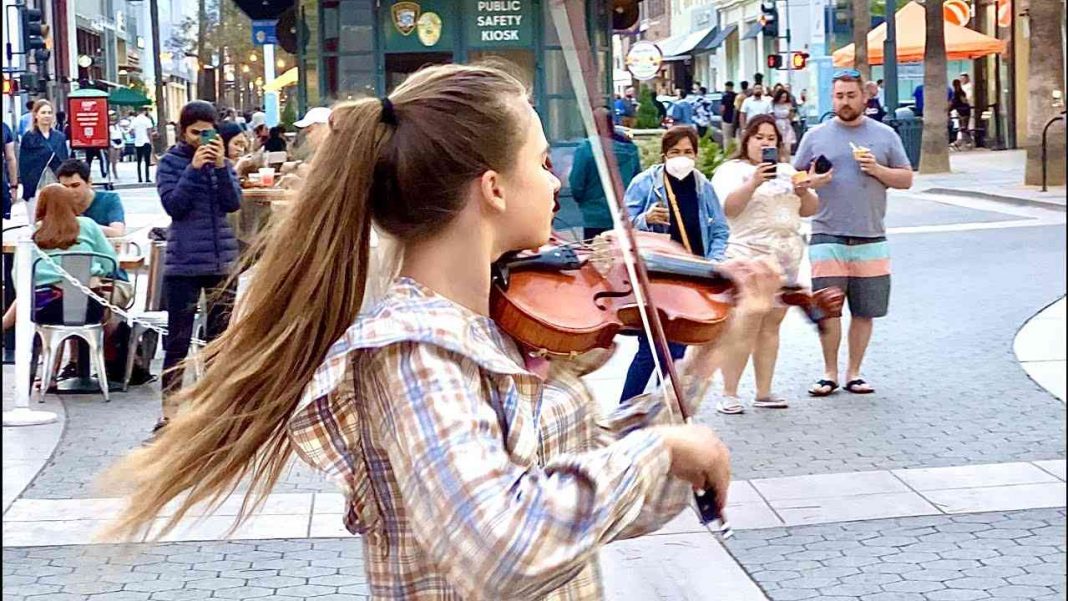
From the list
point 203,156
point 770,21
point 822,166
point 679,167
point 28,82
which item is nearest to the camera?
point 679,167

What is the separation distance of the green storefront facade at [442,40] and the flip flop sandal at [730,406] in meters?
9.79

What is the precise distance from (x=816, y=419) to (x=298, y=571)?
3.13 m

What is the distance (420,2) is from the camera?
17172 millimetres

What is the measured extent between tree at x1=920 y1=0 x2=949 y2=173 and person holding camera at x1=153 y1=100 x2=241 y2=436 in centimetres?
1750

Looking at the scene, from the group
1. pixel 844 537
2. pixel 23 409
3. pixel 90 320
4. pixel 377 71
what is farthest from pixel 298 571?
pixel 377 71

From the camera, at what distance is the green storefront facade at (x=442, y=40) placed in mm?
17000

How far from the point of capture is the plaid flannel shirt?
1.46 meters

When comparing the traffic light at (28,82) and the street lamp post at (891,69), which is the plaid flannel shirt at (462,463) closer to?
the street lamp post at (891,69)

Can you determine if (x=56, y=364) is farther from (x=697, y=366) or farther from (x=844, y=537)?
(x=697, y=366)

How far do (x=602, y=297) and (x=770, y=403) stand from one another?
525cm

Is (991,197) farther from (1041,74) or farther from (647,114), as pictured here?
(647,114)

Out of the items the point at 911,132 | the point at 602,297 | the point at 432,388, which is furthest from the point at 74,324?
the point at 911,132

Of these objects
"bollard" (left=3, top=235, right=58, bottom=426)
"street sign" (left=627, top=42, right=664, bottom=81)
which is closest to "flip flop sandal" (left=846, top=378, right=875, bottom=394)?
"bollard" (left=3, top=235, right=58, bottom=426)

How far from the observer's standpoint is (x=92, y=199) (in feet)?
29.2
